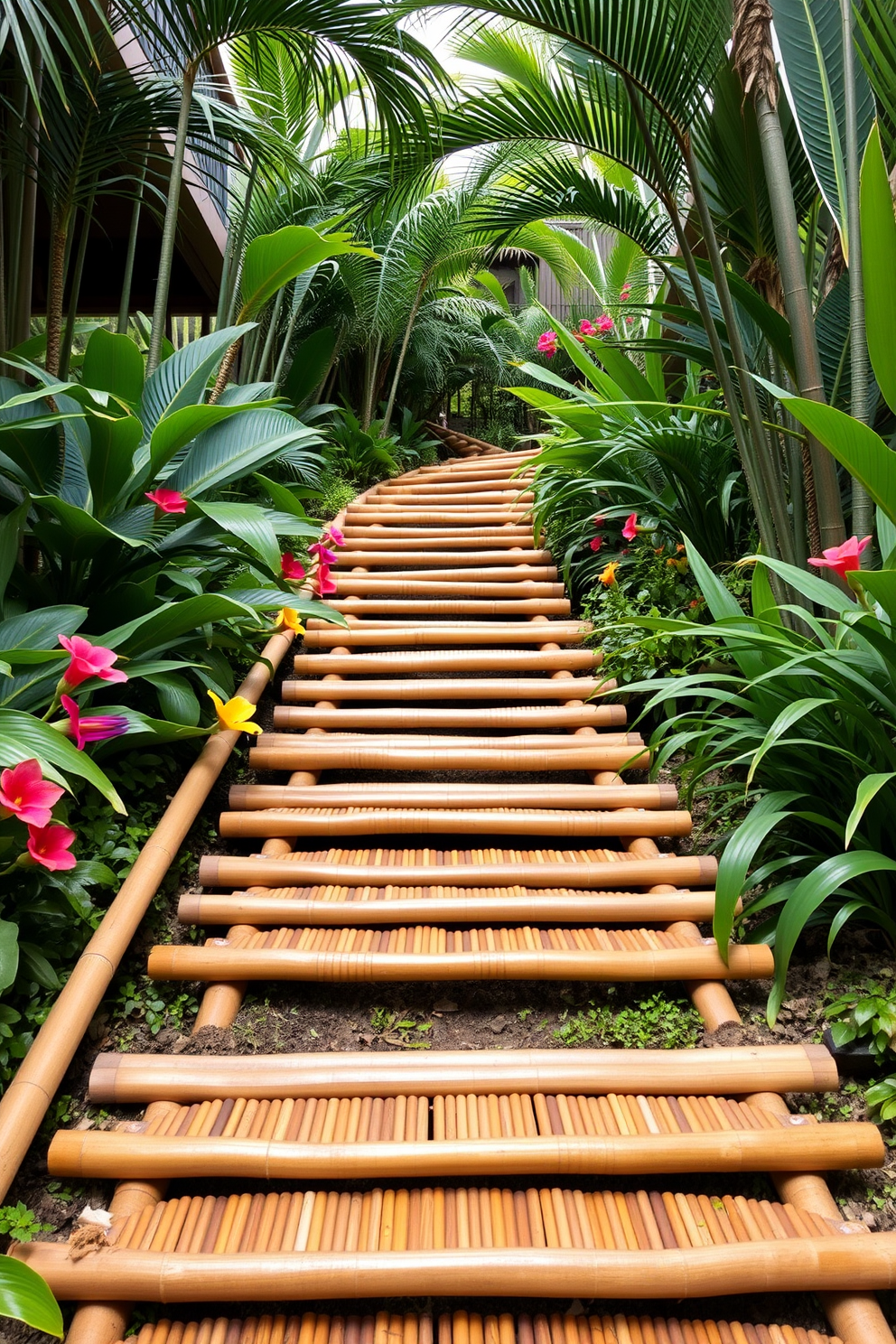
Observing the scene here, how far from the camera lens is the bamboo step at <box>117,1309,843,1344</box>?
2.72 ft

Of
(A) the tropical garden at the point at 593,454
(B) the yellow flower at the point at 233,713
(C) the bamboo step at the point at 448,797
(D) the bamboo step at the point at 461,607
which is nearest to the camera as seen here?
(A) the tropical garden at the point at 593,454

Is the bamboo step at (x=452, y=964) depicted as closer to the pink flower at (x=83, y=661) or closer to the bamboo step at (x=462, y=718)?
the pink flower at (x=83, y=661)

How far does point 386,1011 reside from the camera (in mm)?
1249

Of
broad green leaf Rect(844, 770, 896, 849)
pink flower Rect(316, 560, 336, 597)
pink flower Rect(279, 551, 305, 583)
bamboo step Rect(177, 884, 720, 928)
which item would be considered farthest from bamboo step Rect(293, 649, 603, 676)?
broad green leaf Rect(844, 770, 896, 849)

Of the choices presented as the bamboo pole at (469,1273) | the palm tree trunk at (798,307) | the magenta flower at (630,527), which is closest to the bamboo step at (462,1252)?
the bamboo pole at (469,1273)

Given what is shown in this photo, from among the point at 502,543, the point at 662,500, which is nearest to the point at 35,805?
the point at 662,500

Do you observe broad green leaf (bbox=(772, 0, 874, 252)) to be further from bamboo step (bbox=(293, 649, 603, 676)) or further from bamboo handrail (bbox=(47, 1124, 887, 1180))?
bamboo handrail (bbox=(47, 1124, 887, 1180))

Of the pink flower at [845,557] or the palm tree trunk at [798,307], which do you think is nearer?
the pink flower at [845,557]

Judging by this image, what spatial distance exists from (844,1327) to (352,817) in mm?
1055

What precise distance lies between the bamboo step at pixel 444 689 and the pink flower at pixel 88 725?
85 centimetres

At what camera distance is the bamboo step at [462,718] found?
76.8 inches

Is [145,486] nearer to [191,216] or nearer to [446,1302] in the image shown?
[446,1302]

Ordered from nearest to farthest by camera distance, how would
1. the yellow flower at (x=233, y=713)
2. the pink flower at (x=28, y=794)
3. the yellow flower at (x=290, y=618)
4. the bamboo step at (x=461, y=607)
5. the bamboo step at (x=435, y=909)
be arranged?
1. the pink flower at (x=28, y=794)
2. the bamboo step at (x=435, y=909)
3. the yellow flower at (x=233, y=713)
4. the yellow flower at (x=290, y=618)
5. the bamboo step at (x=461, y=607)

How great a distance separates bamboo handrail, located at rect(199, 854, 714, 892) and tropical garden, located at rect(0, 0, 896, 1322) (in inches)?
5.8
